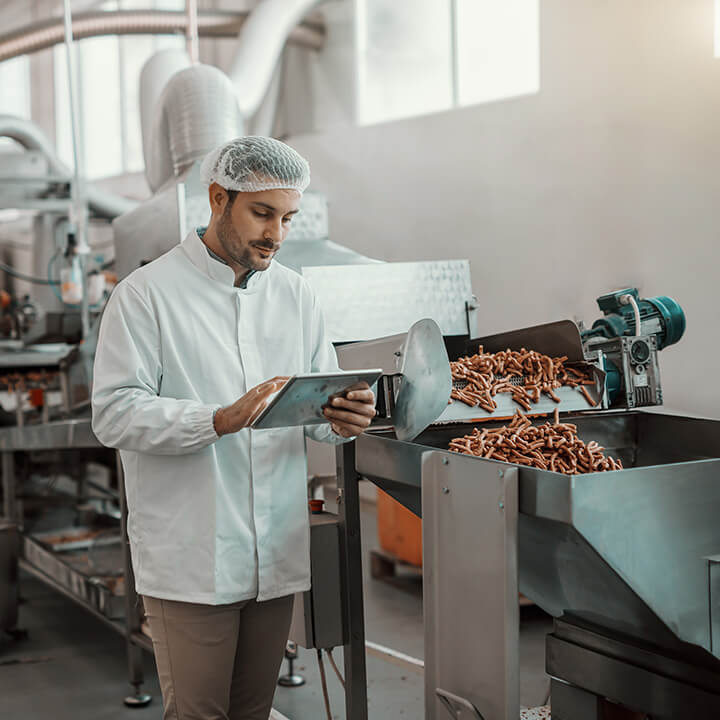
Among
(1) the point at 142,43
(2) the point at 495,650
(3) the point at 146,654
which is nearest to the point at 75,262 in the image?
(3) the point at 146,654

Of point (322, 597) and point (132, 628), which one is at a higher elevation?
point (322, 597)

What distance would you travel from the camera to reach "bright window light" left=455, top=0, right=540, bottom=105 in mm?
4633

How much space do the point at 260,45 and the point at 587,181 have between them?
2.18 metres

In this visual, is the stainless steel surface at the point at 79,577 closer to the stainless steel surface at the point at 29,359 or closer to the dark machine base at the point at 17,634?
the dark machine base at the point at 17,634

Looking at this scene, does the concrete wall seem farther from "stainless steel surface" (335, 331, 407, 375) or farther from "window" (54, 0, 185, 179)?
"window" (54, 0, 185, 179)

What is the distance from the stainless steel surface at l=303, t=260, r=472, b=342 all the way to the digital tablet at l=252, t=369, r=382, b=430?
36.6 inches

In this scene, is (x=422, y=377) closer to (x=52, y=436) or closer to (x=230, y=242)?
(x=230, y=242)

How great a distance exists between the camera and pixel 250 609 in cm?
167

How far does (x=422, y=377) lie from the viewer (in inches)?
65.3

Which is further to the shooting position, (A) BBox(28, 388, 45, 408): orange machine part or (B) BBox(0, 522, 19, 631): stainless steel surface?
(A) BBox(28, 388, 45, 408): orange machine part

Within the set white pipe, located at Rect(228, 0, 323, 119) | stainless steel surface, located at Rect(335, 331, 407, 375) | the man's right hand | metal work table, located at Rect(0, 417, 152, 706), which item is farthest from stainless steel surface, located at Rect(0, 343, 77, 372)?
the man's right hand

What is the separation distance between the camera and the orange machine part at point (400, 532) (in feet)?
12.7

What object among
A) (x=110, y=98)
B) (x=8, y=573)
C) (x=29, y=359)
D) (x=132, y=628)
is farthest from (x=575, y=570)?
(x=110, y=98)

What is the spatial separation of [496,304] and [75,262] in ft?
7.12
